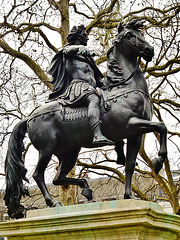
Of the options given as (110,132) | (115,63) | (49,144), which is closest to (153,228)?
(110,132)

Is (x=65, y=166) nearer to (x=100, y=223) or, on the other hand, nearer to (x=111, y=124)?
(x=111, y=124)

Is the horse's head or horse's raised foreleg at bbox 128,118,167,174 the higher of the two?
the horse's head

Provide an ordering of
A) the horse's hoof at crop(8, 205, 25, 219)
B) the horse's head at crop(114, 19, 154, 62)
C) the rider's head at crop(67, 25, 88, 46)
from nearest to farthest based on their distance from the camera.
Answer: the horse's head at crop(114, 19, 154, 62)
the horse's hoof at crop(8, 205, 25, 219)
the rider's head at crop(67, 25, 88, 46)

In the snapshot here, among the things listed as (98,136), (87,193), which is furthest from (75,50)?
(87,193)

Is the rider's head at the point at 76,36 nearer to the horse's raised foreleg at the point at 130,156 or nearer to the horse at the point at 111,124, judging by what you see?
the horse at the point at 111,124

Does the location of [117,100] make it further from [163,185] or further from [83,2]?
[83,2]

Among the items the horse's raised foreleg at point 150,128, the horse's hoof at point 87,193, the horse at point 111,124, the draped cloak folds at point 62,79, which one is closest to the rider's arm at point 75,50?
the draped cloak folds at point 62,79

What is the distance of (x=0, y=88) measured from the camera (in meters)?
13.4

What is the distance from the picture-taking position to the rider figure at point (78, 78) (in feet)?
19.6

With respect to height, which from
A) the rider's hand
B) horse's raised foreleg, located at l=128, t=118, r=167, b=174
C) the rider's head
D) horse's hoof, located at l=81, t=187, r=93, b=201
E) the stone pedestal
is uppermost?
the rider's head

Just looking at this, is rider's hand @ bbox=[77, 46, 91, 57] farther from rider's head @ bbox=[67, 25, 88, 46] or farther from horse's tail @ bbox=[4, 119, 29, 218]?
horse's tail @ bbox=[4, 119, 29, 218]

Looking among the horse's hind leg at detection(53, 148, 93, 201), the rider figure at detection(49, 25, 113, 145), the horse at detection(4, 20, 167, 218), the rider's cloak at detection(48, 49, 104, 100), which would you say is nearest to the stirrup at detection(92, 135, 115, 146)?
the rider figure at detection(49, 25, 113, 145)

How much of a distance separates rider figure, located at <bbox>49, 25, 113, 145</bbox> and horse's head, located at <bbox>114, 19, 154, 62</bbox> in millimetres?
485

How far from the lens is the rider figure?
5988 mm
